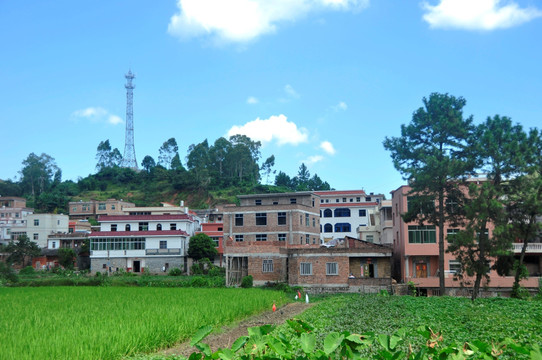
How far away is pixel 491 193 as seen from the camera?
99.6 feet

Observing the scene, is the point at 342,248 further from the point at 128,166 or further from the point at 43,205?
the point at 128,166

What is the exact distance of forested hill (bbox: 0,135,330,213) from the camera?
88688mm

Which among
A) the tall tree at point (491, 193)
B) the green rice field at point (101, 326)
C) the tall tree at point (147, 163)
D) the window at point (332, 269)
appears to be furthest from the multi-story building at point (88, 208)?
the tall tree at point (491, 193)

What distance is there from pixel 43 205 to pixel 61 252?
3041cm

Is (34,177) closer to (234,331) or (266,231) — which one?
(266,231)

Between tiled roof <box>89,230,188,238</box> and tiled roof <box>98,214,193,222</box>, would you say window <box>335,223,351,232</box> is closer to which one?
tiled roof <box>98,214,193,222</box>

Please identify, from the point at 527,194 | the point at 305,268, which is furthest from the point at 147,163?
the point at 527,194

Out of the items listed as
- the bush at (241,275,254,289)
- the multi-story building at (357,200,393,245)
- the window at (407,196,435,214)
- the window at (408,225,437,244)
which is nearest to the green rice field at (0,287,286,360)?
the window at (407,196,435,214)

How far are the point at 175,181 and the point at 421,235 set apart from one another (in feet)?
A: 190

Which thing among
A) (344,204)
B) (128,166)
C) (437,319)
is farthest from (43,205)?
(437,319)

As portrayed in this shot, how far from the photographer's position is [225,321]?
21.8 metres

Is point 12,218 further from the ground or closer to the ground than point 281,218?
further from the ground

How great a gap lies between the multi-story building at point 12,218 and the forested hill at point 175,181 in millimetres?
4671

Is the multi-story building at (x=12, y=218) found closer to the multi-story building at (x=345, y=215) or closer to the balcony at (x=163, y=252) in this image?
the balcony at (x=163, y=252)
